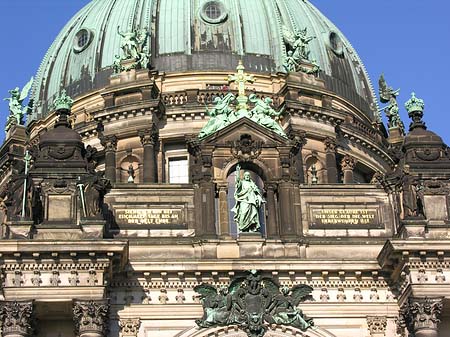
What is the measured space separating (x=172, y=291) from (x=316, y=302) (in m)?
4.51

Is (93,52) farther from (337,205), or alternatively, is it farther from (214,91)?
(337,205)

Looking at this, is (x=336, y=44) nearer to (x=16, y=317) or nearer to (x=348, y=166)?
(x=348, y=166)

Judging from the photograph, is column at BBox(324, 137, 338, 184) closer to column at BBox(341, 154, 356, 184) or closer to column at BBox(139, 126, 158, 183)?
column at BBox(341, 154, 356, 184)

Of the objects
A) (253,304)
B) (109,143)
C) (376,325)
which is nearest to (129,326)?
(253,304)

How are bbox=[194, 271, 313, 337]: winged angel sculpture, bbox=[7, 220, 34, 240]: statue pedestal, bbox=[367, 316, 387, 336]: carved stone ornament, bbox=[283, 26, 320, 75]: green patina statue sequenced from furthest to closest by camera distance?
bbox=[283, 26, 320, 75]: green patina statue → bbox=[367, 316, 387, 336]: carved stone ornament → bbox=[194, 271, 313, 337]: winged angel sculpture → bbox=[7, 220, 34, 240]: statue pedestal

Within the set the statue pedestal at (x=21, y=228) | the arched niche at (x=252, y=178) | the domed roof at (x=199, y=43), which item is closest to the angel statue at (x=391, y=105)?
the domed roof at (x=199, y=43)

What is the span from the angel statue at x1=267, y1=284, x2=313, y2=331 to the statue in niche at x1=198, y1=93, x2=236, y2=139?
6.08m

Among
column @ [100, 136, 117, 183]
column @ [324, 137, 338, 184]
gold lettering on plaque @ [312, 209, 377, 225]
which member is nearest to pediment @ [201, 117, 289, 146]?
A: gold lettering on plaque @ [312, 209, 377, 225]

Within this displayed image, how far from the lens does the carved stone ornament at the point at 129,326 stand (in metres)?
34.5

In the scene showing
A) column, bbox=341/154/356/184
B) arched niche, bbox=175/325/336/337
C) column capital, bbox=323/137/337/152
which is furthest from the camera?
column, bbox=341/154/356/184

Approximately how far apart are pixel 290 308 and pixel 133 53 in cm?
1645

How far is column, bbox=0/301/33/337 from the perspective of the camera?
3291cm

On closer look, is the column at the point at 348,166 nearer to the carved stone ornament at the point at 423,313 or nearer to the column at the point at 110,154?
the column at the point at 110,154

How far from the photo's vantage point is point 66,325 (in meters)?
34.2
